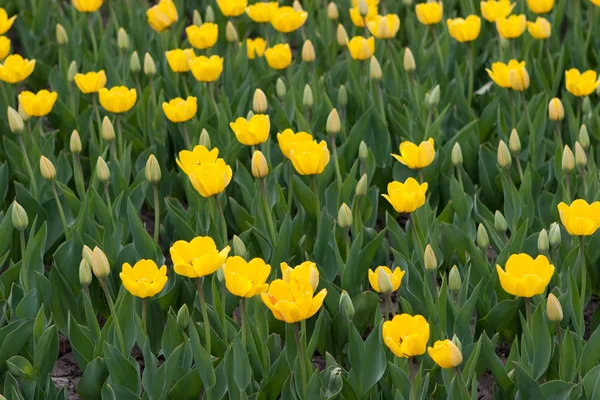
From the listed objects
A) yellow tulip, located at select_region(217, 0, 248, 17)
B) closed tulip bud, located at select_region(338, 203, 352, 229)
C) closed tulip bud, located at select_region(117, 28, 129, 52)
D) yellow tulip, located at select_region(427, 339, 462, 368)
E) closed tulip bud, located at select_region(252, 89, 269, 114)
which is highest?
yellow tulip, located at select_region(427, 339, 462, 368)

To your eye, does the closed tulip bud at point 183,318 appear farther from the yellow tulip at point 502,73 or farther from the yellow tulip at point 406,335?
the yellow tulip at point 502,73

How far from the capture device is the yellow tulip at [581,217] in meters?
2.33

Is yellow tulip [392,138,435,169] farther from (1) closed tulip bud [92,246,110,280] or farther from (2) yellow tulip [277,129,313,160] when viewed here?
(1) closed tulip bud [92,246,110,280]

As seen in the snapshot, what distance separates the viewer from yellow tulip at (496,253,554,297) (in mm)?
2164

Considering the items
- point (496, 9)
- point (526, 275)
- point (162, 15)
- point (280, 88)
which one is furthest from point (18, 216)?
point (496, 9)

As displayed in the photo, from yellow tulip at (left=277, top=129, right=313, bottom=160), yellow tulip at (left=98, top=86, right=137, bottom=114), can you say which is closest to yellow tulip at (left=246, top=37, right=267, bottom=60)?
yellow tulip at (left=98, top=86, right=137, bottom=114)

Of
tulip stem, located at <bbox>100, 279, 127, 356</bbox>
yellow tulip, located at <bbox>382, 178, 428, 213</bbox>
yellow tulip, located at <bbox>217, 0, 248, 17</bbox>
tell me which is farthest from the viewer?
yellow tulip, located at <bbox>217, 0, 248, 17</bbox>

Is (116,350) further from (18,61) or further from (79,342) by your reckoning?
(18,61)

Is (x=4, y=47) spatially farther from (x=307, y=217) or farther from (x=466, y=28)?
Result: (x=466, y=28)

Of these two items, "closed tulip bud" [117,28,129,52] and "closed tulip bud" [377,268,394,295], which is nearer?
"closed tulip bud" [377,268,394,295]

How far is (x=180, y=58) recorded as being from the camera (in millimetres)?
3586

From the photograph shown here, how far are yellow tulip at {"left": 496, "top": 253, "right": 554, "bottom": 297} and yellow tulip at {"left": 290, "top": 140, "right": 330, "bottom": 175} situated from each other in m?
0.67

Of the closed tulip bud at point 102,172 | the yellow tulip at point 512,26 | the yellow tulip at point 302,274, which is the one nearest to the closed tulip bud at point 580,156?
the yellow tulip at point 512,26

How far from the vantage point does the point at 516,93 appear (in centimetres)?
366
